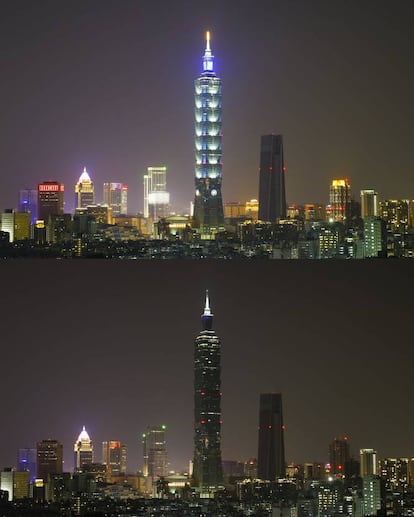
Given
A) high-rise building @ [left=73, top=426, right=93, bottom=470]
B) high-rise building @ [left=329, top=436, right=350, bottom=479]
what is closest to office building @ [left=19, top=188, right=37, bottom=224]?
high-rise building @ [left=73, top=426, right=93, bottom=470]

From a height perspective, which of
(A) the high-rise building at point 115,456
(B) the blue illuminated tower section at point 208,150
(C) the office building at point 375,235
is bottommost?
(A) the high-rise building at point 115,456

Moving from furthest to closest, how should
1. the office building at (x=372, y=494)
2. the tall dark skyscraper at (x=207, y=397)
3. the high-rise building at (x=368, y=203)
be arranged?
the high-rise building at (x=368, y=203) → the tall dark skyscraper at (x=207, y=397) → the office building at (x=372, y=494)

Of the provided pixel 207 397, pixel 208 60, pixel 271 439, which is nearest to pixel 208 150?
pixel 208 60

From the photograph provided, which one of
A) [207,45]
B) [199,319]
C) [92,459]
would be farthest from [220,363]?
[207,45]

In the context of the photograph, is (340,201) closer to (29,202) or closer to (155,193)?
(155,193)

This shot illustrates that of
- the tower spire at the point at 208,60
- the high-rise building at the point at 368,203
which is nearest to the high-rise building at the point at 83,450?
the tower spire at the point at 208,60

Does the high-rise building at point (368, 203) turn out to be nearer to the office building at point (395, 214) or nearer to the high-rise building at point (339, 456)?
the office building at point (395, 214)

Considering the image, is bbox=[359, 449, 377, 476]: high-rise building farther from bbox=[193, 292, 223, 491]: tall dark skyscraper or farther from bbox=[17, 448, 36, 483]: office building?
bbox=[17, 448, 36, 483]: office building
